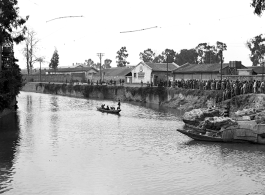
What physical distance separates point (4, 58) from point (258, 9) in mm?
34555

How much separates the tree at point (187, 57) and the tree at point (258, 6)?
9454 cm

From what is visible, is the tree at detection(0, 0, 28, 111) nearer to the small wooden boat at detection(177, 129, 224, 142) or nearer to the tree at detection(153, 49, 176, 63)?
the small wooden boat at detection(177, 129, 224, 142)

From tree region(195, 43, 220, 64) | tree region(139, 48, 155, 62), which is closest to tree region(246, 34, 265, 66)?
tree region(195, 43, 220, 64)

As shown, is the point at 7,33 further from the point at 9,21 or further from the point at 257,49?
the point at 257,49

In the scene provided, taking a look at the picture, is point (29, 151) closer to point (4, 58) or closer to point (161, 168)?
point (161, 168)

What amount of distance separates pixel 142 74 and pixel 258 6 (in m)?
60.8

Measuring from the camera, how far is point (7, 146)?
29.9m

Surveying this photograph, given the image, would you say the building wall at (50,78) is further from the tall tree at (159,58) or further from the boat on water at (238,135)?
the boat on water at (238,135)

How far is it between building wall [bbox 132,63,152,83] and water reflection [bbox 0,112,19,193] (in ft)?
139

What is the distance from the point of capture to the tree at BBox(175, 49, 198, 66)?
122750 millimetres

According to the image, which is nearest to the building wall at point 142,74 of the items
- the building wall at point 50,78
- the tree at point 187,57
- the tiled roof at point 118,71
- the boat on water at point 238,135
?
the tiled roof at point 118,71

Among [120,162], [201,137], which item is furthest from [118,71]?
[120,162]

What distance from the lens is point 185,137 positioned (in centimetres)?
3412

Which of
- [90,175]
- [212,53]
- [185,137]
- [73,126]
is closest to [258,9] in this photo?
[185,137]
